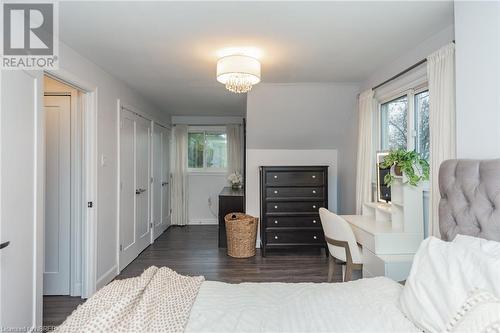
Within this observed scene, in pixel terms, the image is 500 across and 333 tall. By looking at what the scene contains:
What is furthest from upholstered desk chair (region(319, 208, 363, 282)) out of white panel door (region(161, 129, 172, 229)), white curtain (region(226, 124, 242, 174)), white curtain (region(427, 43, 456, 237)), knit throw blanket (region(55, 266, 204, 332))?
white panel door (region(161, 129, 172, 229))

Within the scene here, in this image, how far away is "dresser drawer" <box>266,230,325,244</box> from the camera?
13.6 feet

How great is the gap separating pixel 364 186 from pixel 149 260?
2830 millimetres

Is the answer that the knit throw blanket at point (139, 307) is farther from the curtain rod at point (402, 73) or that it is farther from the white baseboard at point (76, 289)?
the curtain rod at point (402, 73)

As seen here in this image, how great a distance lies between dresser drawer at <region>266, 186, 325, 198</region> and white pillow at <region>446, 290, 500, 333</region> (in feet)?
10.0

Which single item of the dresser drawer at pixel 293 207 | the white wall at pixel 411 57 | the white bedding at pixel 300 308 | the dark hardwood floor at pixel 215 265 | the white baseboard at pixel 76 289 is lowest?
the dark hardwood floor at pixel 215 265

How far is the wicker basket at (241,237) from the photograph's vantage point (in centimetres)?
403

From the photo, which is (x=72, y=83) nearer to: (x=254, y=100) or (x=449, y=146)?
(x=254, y=100)

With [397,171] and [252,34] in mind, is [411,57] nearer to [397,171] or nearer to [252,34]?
[397,171]

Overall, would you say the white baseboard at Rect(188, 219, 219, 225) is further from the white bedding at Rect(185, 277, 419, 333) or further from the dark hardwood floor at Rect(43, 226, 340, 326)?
the white bedding at Rect(185, 277, 419, 333)

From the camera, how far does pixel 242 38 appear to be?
2.27m

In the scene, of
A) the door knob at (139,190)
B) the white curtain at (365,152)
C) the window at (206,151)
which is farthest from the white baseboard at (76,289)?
the window at (206,151)

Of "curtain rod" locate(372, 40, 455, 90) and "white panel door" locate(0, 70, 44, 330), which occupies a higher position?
"curtain rod" locate(372, 40, 455, 90)

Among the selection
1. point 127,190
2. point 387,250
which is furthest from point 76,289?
point 387,250

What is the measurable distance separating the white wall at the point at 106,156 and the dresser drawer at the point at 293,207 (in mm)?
1995
